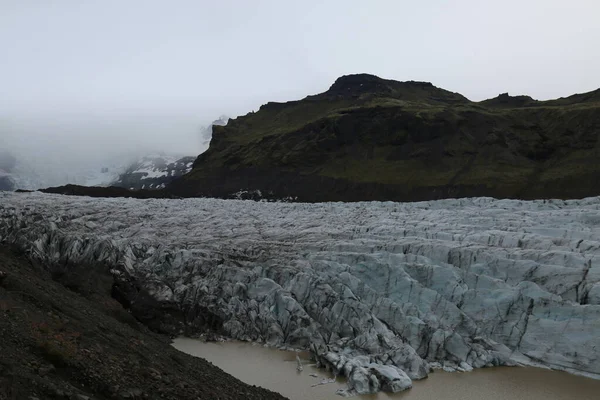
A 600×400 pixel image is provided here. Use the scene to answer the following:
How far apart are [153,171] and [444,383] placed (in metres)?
149

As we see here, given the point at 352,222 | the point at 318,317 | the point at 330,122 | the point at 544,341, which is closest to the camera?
the point at 544,341

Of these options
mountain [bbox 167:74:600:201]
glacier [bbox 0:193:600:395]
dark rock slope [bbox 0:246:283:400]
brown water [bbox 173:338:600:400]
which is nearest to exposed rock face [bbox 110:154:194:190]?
mountain [bbox 167:74:600:201]

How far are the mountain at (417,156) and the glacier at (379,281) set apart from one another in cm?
2248

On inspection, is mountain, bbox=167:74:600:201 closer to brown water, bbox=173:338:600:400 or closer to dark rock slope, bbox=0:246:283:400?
brown water, bbox=173:338:600:400

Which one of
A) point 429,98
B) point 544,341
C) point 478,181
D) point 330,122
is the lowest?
point 544,341

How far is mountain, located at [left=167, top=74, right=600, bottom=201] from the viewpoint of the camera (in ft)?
172

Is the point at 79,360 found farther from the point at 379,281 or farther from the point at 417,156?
the point at 417,156

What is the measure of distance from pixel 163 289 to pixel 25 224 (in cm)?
1098

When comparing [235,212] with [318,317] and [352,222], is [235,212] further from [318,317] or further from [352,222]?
[318,317]

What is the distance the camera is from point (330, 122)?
73062 millimetres

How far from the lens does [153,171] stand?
156m

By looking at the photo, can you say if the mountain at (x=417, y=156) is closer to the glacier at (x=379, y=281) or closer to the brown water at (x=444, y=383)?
the glacier at (x=379, y=281)

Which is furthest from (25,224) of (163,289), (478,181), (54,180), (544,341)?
(54,180)

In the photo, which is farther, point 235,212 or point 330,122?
point 330,122
